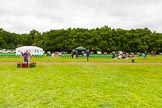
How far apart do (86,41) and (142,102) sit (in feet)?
244

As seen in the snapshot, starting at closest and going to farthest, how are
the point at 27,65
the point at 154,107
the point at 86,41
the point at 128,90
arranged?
1. the point at 154,107
2. the point at 128,90
3. the point at 27,65
4. the point at 86,41

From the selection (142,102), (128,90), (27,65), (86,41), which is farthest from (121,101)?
(86,41)

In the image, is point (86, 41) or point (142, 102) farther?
point (86, 41)

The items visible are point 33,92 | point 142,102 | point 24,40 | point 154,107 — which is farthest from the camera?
point 24,40

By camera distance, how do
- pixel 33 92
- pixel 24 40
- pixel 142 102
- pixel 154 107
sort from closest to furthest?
pixel 154 107, pixel 142 102, pixel 33 92, pixel 24 40

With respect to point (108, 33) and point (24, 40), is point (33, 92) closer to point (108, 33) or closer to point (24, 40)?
point (108, 33)

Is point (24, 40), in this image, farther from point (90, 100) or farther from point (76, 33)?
point (90, 100)

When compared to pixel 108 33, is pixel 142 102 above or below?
below

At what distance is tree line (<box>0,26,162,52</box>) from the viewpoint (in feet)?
272

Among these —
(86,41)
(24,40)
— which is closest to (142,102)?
(86,41)

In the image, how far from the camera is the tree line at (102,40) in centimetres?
8300

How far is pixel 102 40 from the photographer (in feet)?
273

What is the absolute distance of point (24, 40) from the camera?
341 feet

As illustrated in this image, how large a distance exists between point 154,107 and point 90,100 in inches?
79.6
